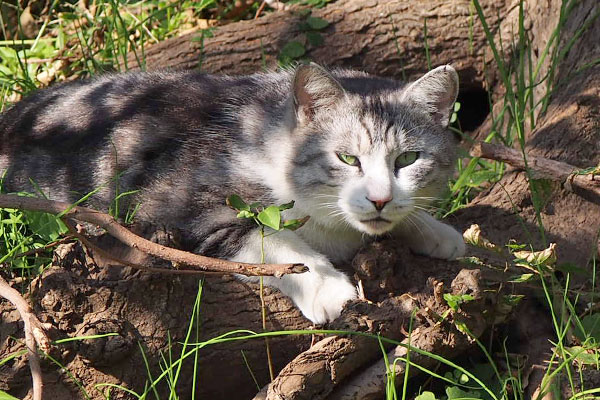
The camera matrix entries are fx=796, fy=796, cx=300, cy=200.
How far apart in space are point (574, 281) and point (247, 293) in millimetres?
1385

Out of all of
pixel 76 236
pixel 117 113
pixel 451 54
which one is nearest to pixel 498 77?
pixel 451 54

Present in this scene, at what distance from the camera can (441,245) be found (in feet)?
11.1

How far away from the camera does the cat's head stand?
3.13 meters

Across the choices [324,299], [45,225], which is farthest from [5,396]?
[324,299]

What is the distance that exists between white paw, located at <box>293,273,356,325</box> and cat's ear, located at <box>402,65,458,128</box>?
34.6 inches

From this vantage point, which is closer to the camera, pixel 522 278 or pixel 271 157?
pixel 522 278

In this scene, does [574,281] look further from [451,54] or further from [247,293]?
[451,54]

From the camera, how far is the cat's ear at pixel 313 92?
323cm

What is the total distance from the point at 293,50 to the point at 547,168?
6.25 ft

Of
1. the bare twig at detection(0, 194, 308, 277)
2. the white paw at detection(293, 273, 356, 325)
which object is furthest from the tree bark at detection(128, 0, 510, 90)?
the bare twig at detection(0, 194, 308, 277)

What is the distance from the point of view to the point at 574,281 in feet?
10.9

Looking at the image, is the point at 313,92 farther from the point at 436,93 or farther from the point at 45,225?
the point at 45,225

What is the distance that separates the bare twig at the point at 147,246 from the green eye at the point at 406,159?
34.5 inches

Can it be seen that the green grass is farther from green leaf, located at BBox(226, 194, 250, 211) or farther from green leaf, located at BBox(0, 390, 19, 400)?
green leaf, located at BBox(226, 194, 250, 211)
